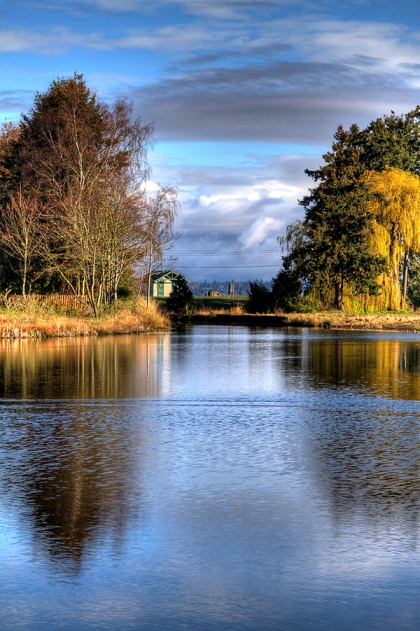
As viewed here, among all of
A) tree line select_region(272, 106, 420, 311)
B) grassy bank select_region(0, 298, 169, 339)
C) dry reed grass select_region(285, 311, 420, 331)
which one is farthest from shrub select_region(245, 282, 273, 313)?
grassy bank select_region(0, 298, 169, 339)

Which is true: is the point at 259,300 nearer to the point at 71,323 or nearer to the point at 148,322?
the point at 148,322

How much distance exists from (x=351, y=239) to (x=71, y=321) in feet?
115

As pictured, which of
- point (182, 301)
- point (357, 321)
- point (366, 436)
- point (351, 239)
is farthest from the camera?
point (182, 301)

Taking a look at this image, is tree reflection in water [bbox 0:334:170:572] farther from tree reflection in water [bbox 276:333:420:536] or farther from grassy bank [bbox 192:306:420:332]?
grassy bank [bbox 192:306:420:332]

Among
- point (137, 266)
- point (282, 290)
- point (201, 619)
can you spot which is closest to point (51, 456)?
point (201, 619)

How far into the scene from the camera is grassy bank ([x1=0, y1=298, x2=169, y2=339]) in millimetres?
42375

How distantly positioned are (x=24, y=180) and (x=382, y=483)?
175 ft

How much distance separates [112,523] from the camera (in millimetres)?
7598

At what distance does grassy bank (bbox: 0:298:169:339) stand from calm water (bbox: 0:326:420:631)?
24306 millimetres

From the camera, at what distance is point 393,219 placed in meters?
75.7

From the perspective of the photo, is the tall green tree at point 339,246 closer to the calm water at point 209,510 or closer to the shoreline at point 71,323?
the shoreline at point 71,323

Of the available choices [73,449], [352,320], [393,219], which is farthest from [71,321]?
[393,219]

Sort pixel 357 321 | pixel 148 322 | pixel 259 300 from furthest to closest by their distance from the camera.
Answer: pixel 259 300 → pixel 357 321 → pixel 148 322

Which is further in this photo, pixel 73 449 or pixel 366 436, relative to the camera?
pixel 366 436
